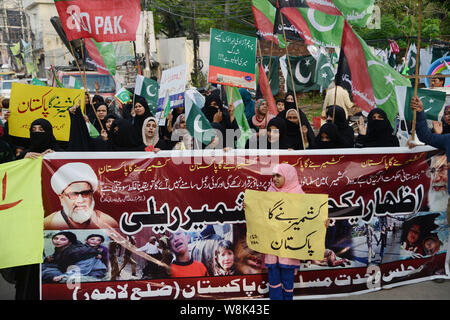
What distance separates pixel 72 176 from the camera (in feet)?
13.2

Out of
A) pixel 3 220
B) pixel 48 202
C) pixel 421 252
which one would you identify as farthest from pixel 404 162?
pixel 3 220

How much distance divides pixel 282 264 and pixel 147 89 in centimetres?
409

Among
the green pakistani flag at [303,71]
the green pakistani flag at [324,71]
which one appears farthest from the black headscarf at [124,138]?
the green pakistani flag at [303,71]

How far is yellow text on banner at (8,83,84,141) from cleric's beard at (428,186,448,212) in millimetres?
3881

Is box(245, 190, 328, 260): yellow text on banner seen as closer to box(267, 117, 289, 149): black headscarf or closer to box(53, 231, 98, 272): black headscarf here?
box(267, 117, 289, 149): black headscarf

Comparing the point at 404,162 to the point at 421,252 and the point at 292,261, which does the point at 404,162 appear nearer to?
the point at 421,252

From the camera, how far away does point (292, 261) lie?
3.89m

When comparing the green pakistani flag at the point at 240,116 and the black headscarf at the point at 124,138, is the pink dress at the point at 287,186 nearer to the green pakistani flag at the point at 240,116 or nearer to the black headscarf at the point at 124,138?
the black headscarf at the point at 124,138

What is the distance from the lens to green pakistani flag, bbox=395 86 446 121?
4715 millimetres

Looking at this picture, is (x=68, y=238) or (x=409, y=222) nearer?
(x=68, y=238)

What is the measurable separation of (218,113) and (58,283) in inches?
145

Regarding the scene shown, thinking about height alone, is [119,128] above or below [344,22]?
below

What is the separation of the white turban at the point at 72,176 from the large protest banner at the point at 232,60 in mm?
2884

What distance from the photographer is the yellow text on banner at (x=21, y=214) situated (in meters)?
3.78
